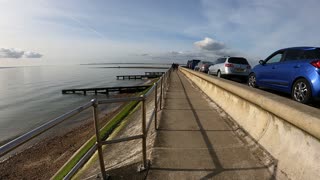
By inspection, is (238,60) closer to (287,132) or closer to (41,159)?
(287,132)

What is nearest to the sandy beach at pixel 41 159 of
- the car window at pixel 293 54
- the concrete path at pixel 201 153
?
the concrete path at pixel 201 153

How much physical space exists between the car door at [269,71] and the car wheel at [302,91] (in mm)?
1127

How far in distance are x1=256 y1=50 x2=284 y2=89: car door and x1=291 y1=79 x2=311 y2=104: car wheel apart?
1127mm

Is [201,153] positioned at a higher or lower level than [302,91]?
lower

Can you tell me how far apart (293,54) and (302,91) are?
→ 4.76 ft

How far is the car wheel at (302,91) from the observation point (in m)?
6.31

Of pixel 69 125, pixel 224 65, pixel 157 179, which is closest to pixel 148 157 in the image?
pixel 157 179

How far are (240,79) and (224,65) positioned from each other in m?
1.48

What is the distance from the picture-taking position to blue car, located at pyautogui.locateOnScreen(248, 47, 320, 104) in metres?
6.17

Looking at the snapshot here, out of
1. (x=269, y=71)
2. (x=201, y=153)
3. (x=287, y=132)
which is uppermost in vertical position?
(x=269, y=71)

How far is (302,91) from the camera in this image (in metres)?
6.61

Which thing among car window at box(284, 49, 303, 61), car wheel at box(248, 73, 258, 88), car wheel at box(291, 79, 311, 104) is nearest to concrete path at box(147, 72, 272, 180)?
car wheel at box(291, 79, 311, 104)

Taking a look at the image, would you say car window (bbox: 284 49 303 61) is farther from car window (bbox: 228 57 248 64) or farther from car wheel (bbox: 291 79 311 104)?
car window (bbox: 228 57 248 64)

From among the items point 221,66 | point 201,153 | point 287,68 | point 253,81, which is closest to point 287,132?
point 201,153
